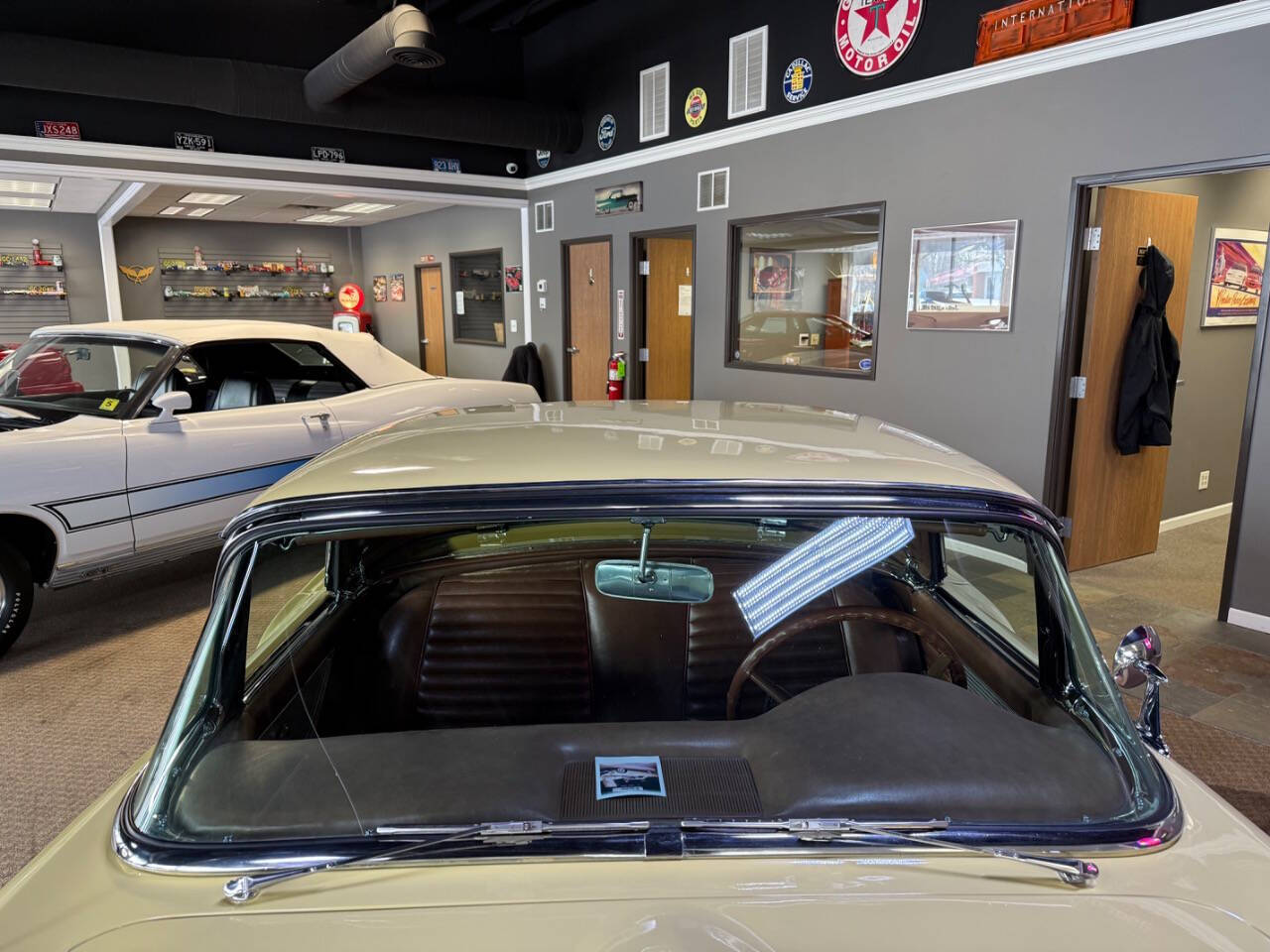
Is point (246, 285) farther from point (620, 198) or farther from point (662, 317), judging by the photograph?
point (662, 317)

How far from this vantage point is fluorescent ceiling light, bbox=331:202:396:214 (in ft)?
37.3

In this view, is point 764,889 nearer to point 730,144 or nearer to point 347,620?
point 347,620

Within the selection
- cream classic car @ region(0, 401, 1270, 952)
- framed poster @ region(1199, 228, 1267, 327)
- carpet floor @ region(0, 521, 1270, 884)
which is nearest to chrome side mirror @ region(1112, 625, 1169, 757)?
cream classic car @ region(0, 401, 1270, 952)

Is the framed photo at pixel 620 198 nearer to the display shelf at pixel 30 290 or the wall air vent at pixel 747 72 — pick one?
the wall air vent at pixel 747 72

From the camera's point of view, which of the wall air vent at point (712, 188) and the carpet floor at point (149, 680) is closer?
the carpet floor at point (149, 680)

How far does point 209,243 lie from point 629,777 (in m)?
15.0

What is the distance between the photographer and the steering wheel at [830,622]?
1.76 meters

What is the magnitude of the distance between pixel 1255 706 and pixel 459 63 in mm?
9040

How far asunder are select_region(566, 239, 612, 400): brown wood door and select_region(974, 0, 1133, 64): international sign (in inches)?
175

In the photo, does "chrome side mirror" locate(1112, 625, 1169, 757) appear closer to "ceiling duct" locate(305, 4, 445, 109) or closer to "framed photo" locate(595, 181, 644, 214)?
"ceiling duct" locate(305, 4, 445, 109)

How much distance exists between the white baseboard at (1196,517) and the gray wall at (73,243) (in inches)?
560

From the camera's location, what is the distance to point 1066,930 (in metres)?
0.98

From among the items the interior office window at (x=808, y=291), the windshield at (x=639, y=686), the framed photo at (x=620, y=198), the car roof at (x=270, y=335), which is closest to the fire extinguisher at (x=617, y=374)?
the framed photo at (x=620, y=198)

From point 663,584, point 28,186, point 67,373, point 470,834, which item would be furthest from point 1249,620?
point 28,186
